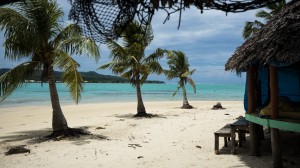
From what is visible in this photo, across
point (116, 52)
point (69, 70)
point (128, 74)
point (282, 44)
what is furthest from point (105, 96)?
point (282, 44)

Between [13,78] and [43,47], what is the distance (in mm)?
1532

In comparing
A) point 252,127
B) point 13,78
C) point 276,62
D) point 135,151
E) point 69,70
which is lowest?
point 135,151

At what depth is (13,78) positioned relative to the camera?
1074cm

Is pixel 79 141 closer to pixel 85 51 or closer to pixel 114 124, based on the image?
pixel 85 51

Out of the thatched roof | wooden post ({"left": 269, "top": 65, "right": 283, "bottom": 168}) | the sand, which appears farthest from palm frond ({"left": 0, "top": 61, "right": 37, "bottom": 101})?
wooden post ({"left": 269, "top": 65, "right": 283, "bottom": 168})

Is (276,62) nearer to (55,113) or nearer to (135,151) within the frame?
(135,151)

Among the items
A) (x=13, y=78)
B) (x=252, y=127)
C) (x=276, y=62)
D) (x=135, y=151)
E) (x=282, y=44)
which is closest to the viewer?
(x=282, y=44)

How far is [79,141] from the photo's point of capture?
33.4 feet

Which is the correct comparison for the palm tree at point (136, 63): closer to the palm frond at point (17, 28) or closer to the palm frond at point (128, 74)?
the palm frond at point (128, 74)

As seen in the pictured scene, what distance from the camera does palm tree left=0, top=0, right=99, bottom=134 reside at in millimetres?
9844

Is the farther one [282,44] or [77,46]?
[77,46]

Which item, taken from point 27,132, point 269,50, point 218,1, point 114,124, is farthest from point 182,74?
point 218,1

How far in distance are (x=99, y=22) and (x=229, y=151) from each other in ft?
20.2

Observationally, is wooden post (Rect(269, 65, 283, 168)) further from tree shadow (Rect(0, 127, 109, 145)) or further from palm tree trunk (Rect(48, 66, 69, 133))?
palm tree trunk (Rect(48, 66, 69, 133))
